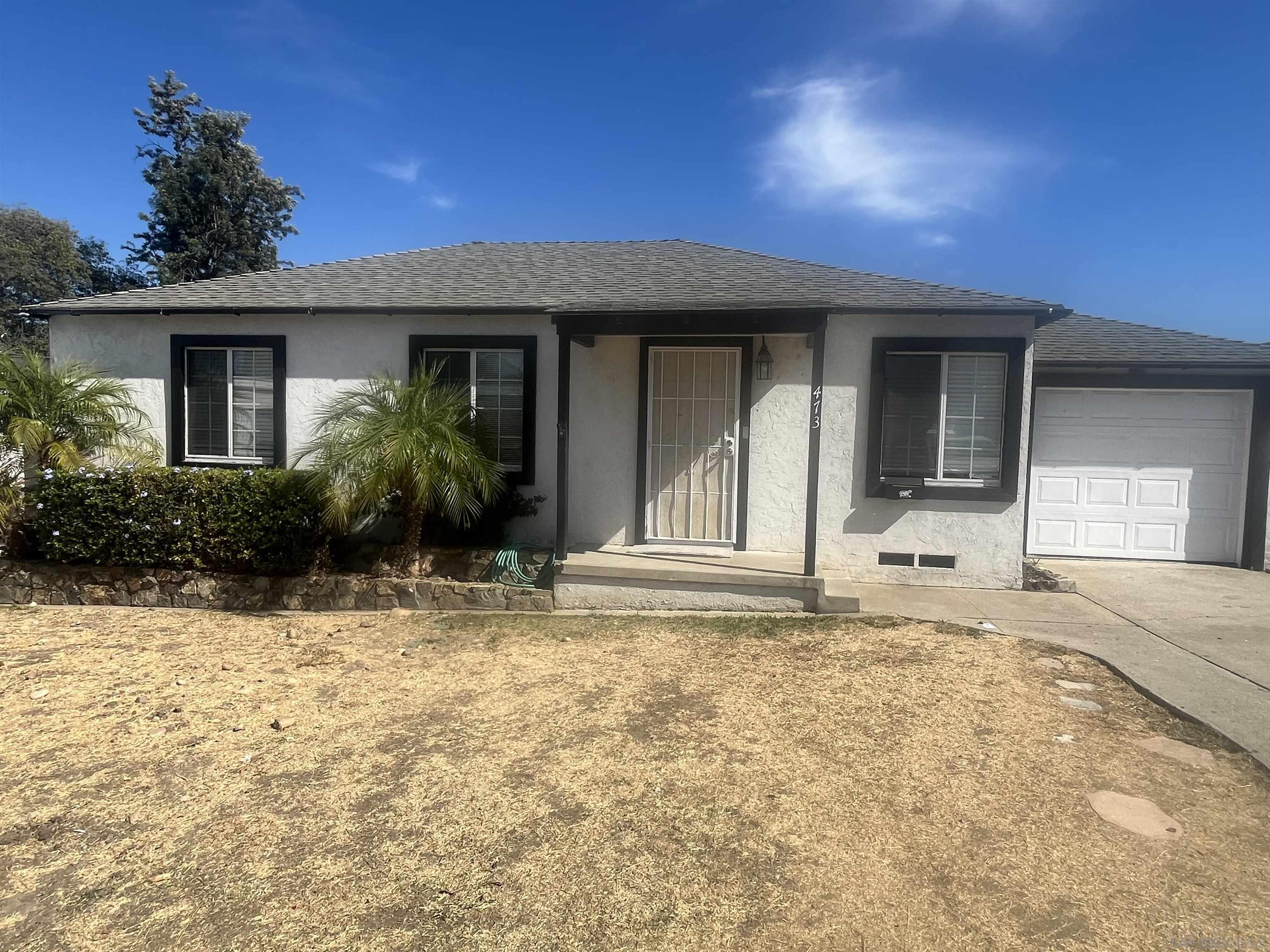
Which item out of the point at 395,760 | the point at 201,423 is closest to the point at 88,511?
the point at 201,423

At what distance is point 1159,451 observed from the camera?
29.0ft

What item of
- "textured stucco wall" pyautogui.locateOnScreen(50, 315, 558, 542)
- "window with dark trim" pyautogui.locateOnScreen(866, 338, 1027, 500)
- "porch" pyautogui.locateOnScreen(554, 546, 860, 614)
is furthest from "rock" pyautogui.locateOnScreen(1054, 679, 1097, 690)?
"textured stucco wall" pyautogui.locateOnScreen(50, 315, 558, 542)

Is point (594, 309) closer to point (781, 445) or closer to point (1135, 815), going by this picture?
point (781, 445)

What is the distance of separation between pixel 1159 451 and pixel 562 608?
7.76 meters

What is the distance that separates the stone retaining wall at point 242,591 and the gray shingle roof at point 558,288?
3.06 m

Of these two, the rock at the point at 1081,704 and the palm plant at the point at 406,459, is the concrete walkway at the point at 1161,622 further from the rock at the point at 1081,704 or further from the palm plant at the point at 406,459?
the palm plant at the point at 406,459

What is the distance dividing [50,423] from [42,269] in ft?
82.9

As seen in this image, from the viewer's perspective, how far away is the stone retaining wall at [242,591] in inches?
282

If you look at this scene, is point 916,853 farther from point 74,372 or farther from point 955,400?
point 74,372

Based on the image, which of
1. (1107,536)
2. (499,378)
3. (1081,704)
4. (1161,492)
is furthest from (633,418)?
(1161,492)

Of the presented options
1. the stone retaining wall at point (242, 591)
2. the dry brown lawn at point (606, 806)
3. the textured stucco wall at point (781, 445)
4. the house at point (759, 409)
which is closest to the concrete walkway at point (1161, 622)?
the dry brown lawn at point (606, 806)

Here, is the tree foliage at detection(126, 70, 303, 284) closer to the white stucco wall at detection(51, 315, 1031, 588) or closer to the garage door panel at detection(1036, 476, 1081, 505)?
the white stucco wall at detection(51, 315, 1031, 588)

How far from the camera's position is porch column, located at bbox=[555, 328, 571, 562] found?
283 inches

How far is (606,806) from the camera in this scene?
11.4ft
